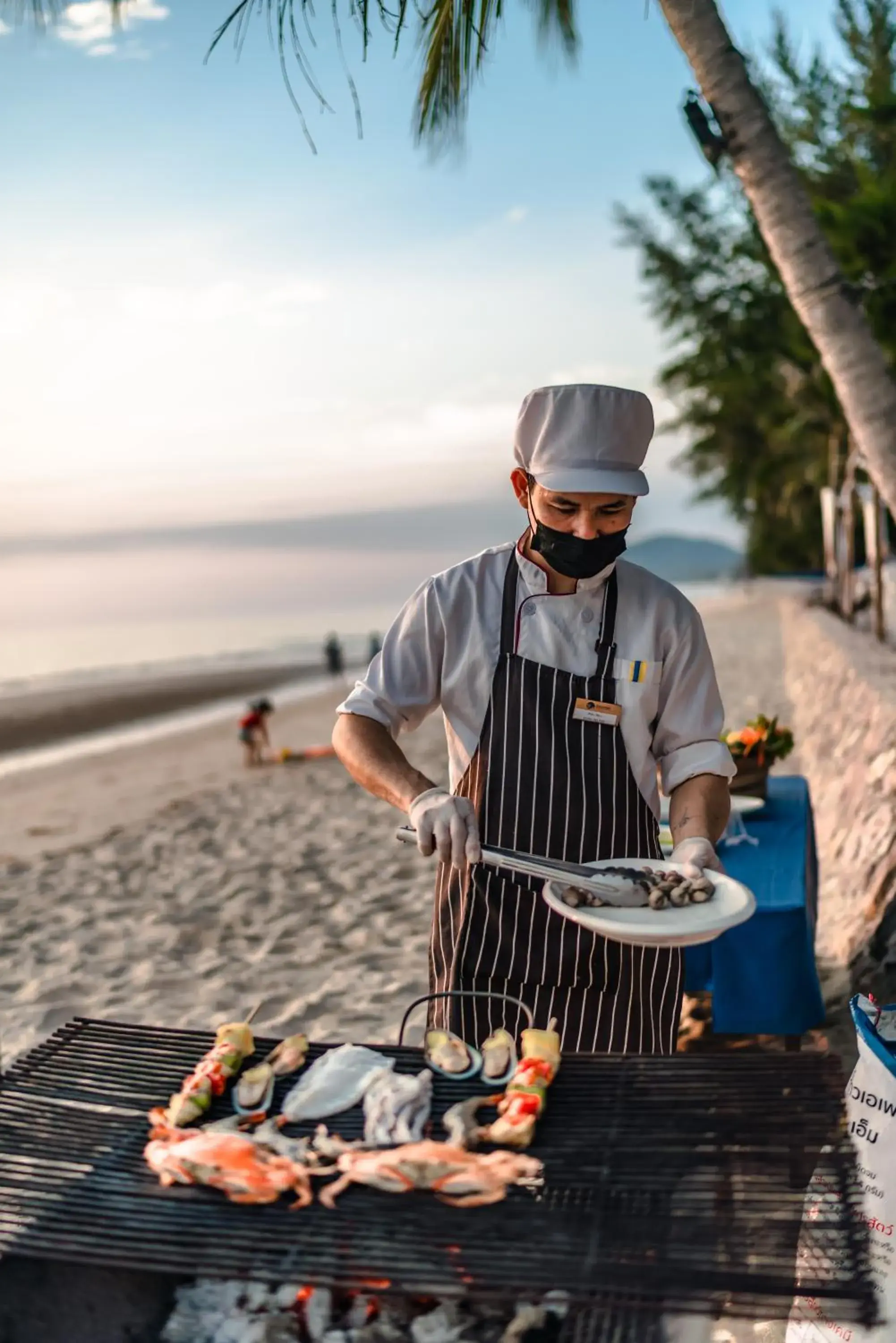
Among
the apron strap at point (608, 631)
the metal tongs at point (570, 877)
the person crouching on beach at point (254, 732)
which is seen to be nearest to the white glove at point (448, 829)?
the metal tongs at point (570, 877)

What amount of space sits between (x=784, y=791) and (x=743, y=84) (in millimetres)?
Result: 2733

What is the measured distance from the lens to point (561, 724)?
2.35m

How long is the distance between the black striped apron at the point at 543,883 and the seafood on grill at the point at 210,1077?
1.59ft

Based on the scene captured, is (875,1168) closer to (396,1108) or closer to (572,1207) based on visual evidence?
(572,1207)

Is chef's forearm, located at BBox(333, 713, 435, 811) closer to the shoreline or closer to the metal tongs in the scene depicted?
the metal tongs

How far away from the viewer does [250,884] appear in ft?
24.0

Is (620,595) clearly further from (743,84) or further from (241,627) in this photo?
(241,627)

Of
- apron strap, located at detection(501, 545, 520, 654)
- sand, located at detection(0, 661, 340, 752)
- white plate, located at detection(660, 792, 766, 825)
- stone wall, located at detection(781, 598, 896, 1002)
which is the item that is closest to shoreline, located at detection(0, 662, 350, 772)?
sand, located at detection(0, 661, 340, 752)

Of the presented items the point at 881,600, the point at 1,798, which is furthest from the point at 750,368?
the point at 1,798

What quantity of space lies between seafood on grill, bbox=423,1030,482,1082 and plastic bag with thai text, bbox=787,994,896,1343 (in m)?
0.72

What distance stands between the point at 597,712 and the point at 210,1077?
101 centimetres

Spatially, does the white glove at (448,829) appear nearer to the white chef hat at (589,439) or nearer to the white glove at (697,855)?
the white glove at (697,855)

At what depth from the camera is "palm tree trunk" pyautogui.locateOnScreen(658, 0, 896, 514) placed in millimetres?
3910

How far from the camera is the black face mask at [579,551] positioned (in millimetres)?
2281
